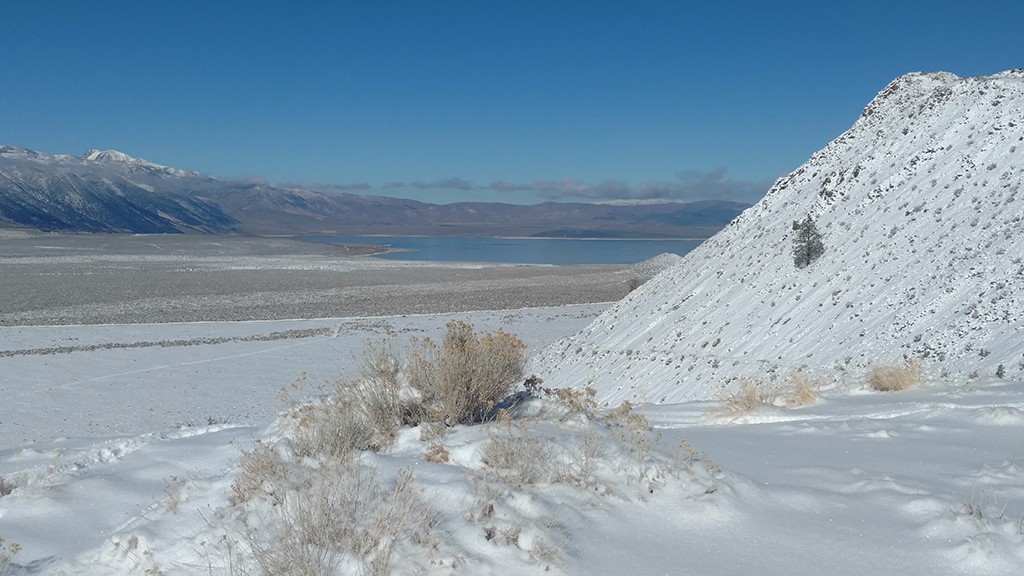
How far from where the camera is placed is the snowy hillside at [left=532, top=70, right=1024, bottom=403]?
10172 millimetres

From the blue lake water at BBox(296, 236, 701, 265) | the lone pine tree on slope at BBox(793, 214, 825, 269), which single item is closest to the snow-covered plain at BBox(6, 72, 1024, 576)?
the lone pine tree on slope at BBox(793, 214, 825, 269)

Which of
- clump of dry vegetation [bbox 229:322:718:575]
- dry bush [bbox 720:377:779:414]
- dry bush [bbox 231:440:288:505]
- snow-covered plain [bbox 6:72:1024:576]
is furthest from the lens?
dry bush [bbox 720:377:779:414]

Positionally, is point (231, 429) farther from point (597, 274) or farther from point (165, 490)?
point (597, 274)

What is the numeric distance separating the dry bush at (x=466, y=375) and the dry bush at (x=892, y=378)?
3.59 meters

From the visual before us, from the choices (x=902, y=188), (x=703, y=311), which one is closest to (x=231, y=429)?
(x=703, y=311)

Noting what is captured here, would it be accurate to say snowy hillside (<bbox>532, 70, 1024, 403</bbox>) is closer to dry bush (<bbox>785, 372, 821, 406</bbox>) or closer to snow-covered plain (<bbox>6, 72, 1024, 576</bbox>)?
snow-covered plain (<bbox>6, 72, 1024, 576</bbox>)

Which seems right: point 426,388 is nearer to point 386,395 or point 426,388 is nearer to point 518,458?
point 386,395

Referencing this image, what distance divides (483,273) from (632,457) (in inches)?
2069

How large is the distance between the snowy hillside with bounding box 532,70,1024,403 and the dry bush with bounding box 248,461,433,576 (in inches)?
243

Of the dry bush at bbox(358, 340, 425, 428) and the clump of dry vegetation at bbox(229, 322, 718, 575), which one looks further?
the dry bush at bbox(358, 340, 425, 428)

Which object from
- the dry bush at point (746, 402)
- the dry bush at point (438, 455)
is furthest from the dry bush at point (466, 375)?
the dry bush at point (746, 402)

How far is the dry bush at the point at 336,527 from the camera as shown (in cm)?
344

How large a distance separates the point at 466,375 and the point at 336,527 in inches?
114

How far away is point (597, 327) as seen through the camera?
683 inches
